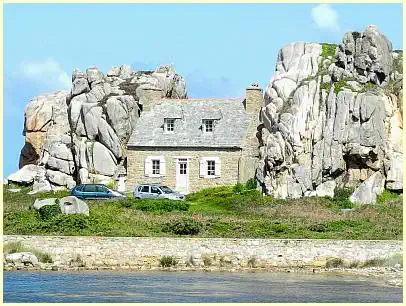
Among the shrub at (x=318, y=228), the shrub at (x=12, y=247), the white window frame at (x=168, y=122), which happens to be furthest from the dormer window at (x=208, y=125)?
the shrub at (x=12, y=247)

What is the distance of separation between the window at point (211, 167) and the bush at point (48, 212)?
1481cm

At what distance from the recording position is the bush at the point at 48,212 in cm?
4791

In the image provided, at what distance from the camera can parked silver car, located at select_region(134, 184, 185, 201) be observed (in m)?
56.5

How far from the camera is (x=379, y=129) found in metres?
54.9

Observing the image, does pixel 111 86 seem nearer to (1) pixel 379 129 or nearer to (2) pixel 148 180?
(2) pixel 148 180

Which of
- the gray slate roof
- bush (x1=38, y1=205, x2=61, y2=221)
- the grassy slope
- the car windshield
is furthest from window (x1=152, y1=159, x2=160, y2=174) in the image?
bush (x1=38, y1=205, x2=61, y2=221)

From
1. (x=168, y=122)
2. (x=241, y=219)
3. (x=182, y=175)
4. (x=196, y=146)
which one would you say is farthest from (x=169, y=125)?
(x=241, y=219)

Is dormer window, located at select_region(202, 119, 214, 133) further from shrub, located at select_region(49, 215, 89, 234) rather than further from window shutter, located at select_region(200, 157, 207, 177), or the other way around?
shrub, located at select_region(49, 215, 89, 234)

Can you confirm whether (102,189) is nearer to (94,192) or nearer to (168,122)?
(94,192)

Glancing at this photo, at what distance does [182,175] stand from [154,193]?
5.23 meters

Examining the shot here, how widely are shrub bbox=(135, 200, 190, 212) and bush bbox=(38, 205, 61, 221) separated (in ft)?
17.0

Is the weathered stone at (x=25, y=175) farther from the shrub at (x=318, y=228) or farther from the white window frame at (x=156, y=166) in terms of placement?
the shrub at (x=318, y=228)

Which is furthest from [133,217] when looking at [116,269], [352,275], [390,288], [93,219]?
[390,288]

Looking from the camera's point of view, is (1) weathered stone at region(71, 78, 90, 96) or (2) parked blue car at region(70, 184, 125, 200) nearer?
(2) parked blue car at region(70, 184, 125, 200)
